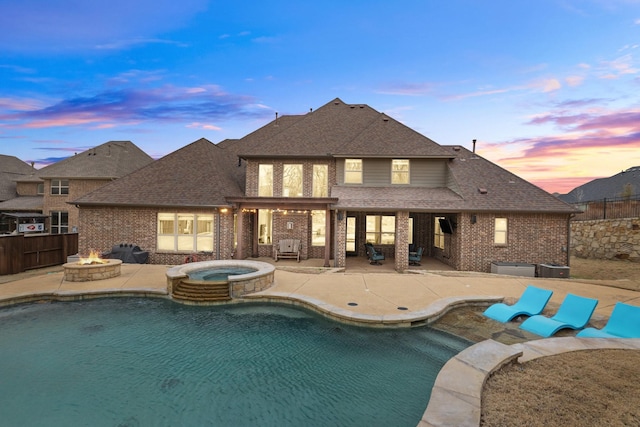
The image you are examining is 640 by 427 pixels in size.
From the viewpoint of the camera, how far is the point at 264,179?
1680 cm

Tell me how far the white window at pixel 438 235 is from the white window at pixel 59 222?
1193 inches

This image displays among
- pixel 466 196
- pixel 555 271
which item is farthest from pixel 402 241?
pixel 555 271

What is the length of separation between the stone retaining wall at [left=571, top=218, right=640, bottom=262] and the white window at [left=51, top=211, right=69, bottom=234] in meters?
41.7

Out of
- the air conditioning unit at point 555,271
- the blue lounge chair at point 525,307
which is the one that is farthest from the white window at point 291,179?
the air conditioning unit at point 555,271

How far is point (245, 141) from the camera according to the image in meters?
20.5

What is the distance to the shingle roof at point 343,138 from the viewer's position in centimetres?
1616

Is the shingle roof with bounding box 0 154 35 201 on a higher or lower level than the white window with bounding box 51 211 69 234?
higher

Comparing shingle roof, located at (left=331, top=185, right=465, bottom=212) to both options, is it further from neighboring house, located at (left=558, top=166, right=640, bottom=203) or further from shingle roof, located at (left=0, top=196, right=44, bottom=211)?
neighboring house, located at (left=558, top=166, right=640, bottom=203)

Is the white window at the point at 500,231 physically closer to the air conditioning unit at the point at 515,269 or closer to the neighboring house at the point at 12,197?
the air conditioning unit at the point at 515,269

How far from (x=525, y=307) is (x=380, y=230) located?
402 inches

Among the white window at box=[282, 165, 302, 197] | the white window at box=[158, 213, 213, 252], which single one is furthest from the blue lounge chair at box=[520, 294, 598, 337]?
the white window at box=[158, 213, 213, 252]

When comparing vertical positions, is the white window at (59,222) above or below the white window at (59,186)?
below

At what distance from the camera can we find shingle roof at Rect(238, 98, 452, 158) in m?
16.2

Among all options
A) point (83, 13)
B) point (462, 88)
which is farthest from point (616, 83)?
point (83, 13)
